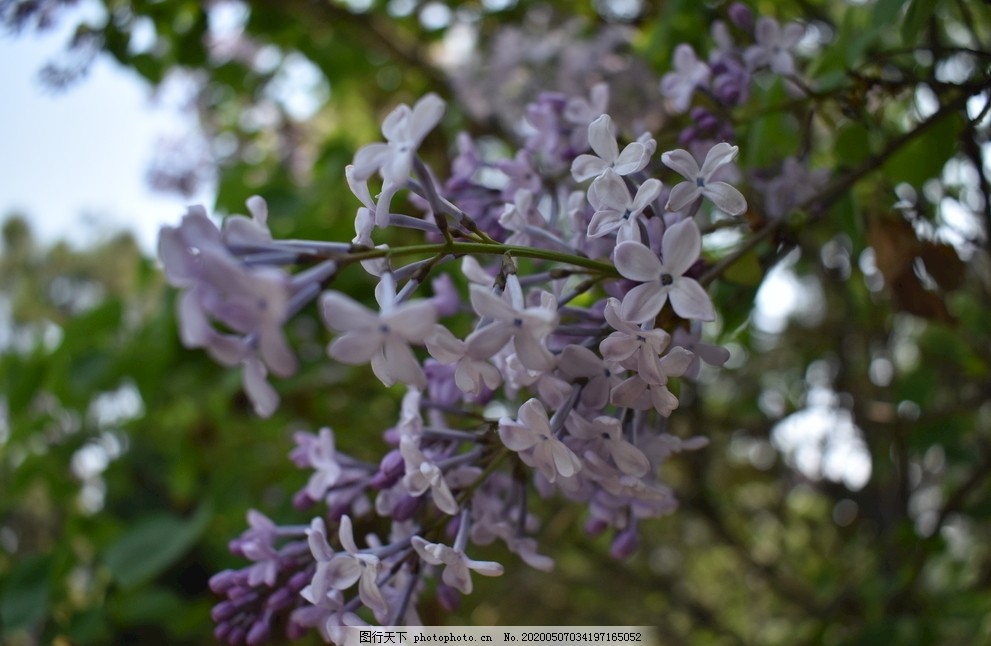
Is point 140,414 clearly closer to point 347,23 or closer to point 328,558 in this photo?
point 347,23

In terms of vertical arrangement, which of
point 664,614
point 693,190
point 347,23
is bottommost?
point 664,614

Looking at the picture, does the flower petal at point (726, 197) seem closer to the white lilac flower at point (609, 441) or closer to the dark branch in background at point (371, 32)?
the white lilac flower at point (609, 441)

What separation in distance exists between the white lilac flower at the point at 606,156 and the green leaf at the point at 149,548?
98 cm

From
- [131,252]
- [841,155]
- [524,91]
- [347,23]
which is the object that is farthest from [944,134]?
[131,252]

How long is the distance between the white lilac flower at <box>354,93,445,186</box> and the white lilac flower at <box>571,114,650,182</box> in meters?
0.13

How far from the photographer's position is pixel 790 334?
6.76ft

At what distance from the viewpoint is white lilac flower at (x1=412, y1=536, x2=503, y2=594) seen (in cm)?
62

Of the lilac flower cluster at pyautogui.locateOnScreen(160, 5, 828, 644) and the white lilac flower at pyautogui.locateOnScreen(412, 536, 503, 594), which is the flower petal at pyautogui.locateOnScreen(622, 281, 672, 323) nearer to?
the lilac flower cluster at pyautogui.locateOnScreen(160, 5, 828, 644)

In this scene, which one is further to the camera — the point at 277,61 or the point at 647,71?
the point at 277,61

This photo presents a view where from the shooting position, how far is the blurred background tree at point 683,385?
95cm

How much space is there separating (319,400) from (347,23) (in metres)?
0.89

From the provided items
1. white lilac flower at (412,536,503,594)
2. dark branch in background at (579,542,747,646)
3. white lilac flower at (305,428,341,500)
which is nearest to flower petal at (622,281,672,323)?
white lilac flower at (412,536,503,594)

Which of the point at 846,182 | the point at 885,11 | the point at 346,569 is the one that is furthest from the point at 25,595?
the point at 885,11

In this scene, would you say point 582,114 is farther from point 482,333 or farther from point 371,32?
point 371,32
